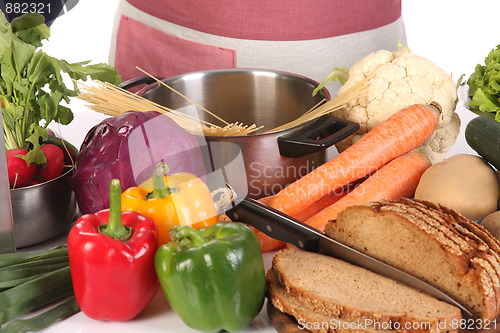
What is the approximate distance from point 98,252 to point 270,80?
0.76m

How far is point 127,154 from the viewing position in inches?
51.1

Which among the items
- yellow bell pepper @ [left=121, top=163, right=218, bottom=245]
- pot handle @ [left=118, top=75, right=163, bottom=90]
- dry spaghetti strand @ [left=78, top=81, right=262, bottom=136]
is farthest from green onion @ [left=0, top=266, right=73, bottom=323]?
pot handle @ [left=118, top=75, right=163, bottom=90]

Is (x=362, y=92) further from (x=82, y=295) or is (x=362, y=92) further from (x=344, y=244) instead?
(x=82, y=295)

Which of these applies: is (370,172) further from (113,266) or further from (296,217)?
(113,266)

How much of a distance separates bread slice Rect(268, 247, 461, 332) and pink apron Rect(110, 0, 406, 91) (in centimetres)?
97

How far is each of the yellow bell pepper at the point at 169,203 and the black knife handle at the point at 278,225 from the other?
0.07m

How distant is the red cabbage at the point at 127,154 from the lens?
1.29 meters

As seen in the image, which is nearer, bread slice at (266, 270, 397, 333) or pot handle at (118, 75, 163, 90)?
bread slice at (266, 270, 397, 333)

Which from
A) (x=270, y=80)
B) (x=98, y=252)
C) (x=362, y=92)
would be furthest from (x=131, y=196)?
(x=362, y=92)

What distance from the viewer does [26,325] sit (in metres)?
1.06

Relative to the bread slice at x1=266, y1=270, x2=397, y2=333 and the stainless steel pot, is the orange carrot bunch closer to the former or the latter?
the stainless steel pot

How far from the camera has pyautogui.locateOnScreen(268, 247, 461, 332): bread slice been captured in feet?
3.24

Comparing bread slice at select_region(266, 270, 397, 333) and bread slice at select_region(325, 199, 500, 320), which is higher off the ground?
bread slice at select_region(325, 199, 500, 320)

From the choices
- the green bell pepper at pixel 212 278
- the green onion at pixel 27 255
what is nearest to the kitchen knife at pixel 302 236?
the green bell pepper at pixel 212 278
